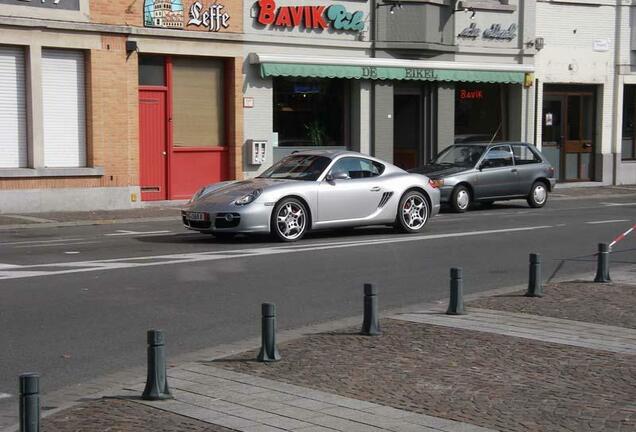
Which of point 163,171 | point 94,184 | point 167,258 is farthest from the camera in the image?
point 163,171

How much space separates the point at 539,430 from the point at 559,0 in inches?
1063

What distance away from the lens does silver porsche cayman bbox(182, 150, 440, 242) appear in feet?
49.9

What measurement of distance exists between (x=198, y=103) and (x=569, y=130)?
13549mm

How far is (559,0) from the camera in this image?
31016 millimetres

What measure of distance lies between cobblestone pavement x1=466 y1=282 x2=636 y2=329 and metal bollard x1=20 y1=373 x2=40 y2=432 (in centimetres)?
563

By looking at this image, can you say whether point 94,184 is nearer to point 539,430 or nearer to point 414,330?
point 414,330

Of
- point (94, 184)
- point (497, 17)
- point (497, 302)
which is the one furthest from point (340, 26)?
point (497, 302)

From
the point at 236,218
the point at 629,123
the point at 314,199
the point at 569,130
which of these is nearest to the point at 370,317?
the point at 236,218

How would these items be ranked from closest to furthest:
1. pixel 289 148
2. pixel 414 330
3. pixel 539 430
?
A: 1. pixel 539 430
2. pixel 414 330
3. pixel 289 148

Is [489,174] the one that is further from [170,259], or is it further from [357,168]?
[170,259]

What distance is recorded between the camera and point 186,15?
23125 mm

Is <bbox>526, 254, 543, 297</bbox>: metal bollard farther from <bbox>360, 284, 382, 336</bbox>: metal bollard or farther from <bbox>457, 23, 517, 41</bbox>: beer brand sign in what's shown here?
<bbox>457, 23, 517, 41</bbox>: beer brand sign

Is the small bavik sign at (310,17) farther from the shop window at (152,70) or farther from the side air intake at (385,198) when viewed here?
the side air intake at (385,198)

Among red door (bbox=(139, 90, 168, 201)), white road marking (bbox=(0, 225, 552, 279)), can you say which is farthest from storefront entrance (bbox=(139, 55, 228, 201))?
white road marking (bbox=(0, 225, 552, 279))
